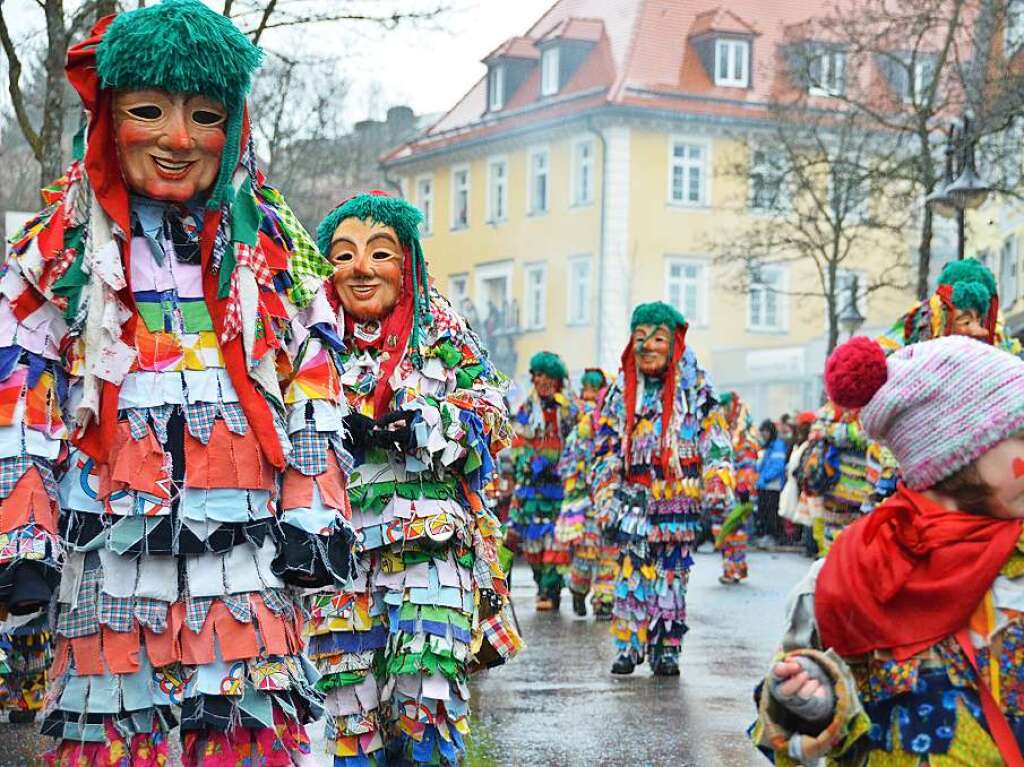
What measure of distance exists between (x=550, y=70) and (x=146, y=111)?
42844 millimetres

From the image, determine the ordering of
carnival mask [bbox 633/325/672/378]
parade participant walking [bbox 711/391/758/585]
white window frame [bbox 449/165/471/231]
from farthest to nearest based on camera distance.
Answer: white window frame [bbox 449/165/471/231]
parade participant walking [bbox 711/391/758/585]
carnival mask [bbox 633/325/672/378]

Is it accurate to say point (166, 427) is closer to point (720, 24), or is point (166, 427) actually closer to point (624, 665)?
point (624, 665)

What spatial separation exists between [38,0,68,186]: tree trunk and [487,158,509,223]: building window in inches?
1413

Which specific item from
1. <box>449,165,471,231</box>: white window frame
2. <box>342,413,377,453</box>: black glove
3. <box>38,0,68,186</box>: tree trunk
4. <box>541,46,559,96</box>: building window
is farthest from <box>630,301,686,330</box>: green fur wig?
<box>449,165,471,231</box>: white window frame

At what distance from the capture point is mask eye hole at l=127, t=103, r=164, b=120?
14.4 feet

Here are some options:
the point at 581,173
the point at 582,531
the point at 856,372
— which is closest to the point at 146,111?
the point at 856,372

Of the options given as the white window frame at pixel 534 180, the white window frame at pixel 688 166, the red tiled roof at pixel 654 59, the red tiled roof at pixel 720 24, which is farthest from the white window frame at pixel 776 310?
the red tiled roof at pixel 720 24

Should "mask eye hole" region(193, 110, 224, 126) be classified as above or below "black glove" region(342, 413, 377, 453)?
above

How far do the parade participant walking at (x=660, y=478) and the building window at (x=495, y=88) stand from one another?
3909 cm

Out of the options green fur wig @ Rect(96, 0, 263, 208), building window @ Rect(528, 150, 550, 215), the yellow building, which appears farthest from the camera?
building window @ Rect(528, 150, 550, 215)

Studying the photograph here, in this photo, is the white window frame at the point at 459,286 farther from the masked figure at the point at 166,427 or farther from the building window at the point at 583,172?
the masked figure at the point at 166,427

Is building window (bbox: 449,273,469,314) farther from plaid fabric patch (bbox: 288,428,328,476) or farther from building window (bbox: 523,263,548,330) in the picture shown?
plaid fabric patch (bbox: 288,428,328,476)

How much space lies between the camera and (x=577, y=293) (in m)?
45.5

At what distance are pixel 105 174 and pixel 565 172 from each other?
4145 centimetres
